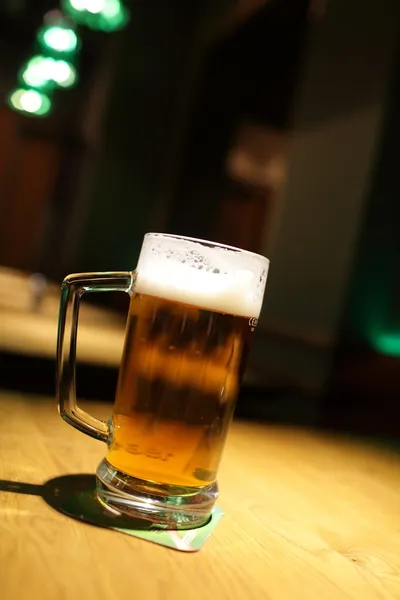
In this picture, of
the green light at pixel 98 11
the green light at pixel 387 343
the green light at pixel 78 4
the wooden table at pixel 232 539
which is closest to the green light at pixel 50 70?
the green light at pixel 98 11

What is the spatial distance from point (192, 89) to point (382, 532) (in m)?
4.82

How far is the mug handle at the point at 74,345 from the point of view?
623 mm

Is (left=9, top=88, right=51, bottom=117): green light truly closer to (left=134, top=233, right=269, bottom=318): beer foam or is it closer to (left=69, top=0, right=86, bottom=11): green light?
(left=69, top=0, right=86, bottom=11): green light

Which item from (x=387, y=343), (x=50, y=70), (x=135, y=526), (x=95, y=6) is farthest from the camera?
(x=50, y=70)

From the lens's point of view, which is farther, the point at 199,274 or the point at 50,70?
the point at 50,70

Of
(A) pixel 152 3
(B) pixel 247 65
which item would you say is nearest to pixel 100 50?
(A) pixel 152 3

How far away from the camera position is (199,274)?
60cm

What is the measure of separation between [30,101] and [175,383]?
14.5 ft

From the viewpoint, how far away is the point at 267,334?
8.61 feet

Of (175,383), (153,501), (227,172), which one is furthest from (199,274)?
(227,172)

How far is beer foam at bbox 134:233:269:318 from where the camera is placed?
596mm

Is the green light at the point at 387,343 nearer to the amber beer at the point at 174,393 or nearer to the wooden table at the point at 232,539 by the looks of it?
the wooden table at the point at 232,539

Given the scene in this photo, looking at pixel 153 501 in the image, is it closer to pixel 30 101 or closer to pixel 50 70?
pixel 50 70

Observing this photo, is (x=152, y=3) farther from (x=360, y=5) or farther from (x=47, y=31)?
(x=360, y=5)
